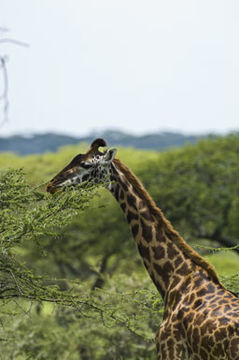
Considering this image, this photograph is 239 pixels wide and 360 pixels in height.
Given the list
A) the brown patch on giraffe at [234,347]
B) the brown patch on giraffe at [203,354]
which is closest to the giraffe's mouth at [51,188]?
the brown patch on giraffe at [203,354]

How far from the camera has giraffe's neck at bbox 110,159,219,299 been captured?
9008 millimetres

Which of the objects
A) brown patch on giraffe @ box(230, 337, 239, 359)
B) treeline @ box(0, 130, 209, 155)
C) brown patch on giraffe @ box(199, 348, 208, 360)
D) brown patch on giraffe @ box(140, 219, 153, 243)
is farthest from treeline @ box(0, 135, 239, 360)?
treeline @ box(0, 130, 209, 155)

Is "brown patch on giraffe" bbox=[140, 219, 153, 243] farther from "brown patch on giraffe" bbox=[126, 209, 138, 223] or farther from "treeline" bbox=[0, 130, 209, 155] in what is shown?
"treeline" bbox=[0, 130, 209, 155]

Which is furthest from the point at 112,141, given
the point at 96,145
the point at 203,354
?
the point at 203,354

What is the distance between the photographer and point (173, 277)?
29.6 feet

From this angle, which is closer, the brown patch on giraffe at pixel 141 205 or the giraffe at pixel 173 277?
the giraffe at pixel 173 277

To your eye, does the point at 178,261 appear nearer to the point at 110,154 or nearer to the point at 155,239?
the point at 155,239

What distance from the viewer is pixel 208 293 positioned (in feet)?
28.0

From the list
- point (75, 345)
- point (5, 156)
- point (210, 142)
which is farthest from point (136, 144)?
point (75, 345)

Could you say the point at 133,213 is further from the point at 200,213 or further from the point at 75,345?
the point at 200,213

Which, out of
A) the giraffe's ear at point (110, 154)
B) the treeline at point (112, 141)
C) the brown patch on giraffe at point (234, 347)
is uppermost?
the giraffe's ear at point (110, 154)

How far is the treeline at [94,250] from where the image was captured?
35.3 ft

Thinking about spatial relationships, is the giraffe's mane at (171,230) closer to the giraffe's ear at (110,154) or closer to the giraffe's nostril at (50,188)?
the giraffe's ear at (110,154)

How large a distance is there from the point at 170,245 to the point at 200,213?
2004 centimetres
